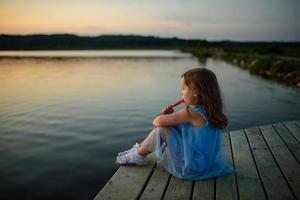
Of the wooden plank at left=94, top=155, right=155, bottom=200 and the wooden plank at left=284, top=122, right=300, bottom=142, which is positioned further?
the wooden plank at left=284, top=122, right=300, bottom=142

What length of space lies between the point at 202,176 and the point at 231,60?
4340 cm

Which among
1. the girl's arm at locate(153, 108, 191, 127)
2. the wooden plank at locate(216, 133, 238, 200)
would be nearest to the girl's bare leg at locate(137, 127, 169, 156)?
the girl's arm at locate(153, 108, 191, 127)

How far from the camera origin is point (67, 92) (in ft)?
51.6

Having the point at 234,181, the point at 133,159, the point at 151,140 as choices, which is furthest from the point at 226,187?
the point at 133,159

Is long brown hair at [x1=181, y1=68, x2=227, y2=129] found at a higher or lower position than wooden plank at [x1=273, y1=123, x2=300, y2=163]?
higher

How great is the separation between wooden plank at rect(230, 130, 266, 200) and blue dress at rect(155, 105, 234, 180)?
0.95 feet

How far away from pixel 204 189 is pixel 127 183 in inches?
33.3

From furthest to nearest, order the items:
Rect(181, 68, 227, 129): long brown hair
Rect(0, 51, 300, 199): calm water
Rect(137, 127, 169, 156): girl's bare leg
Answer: Rect(0, 51, 300, 199): calm water, Rect(137, 127, 169, 156): girl's bare leg, Rect(181, 68, 227, 129): long brown hair

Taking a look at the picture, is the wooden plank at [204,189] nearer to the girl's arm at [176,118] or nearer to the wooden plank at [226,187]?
the wooden plank at [226,187]

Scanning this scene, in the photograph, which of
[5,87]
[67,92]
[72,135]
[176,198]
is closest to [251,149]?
[176,198]

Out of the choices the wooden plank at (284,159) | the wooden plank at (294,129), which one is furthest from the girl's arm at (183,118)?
the wooden plank at (294,129)

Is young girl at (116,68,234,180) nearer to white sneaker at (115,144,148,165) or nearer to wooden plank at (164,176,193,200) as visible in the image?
wooden plank at (164,176,193,200)

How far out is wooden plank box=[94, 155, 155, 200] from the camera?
357 centimetres

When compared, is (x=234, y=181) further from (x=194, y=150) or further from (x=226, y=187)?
(x=194, y=150)
